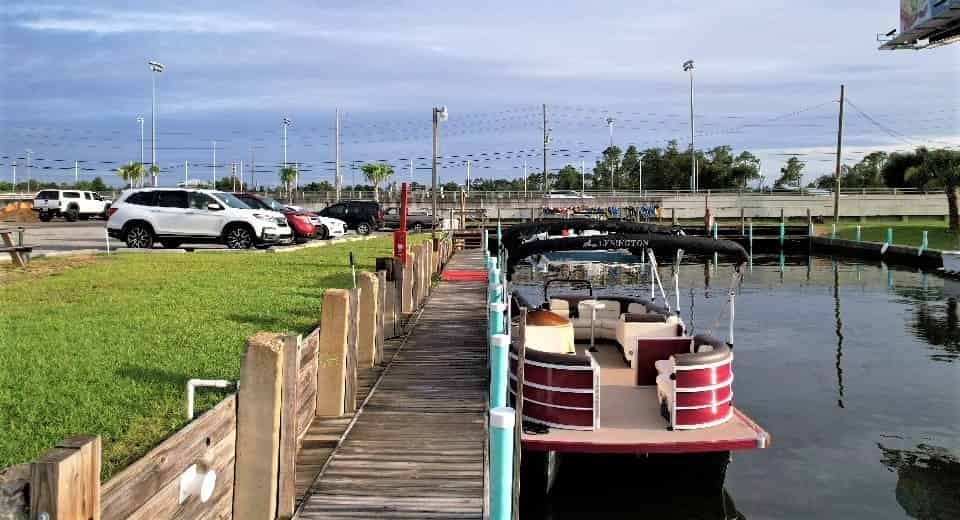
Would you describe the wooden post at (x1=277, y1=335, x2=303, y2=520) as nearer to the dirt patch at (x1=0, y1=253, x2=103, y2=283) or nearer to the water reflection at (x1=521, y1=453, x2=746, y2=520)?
the water reflection at (x1=521, y1=453, x2=746, y2=520)

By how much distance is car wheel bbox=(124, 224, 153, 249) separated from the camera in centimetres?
2377

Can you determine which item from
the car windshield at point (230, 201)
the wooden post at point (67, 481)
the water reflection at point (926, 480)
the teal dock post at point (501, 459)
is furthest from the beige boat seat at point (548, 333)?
the car windshield at point (230, 201)

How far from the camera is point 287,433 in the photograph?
19.3ft

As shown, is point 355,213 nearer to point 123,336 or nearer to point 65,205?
point 65,205

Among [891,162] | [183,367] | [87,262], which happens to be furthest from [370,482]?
[891,162]

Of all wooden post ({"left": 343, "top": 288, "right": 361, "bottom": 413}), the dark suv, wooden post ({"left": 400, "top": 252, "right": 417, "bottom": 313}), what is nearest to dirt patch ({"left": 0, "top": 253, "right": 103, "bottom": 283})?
wooden post ({"left": 400, "top": 252, "right": 417, "bottom": 313})

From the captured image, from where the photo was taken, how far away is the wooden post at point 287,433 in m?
5.76

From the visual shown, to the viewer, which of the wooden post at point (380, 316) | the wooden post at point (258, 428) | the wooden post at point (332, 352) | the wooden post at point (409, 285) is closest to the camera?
the wooden post at point (258, 428)

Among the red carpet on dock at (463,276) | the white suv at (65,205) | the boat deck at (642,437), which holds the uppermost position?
the white suv at (65,205)

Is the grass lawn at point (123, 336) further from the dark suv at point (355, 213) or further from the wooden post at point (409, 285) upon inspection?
the dark suv at point (355, 213)

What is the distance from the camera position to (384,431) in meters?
8.24

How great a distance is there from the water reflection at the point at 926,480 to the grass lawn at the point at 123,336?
24.9 feet

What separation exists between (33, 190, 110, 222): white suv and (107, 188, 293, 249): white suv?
29461mm

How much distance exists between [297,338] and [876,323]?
20298mm
